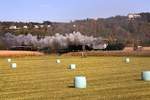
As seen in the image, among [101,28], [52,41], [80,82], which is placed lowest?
[52,41]

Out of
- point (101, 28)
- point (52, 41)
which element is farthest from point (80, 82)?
point (101, 28)

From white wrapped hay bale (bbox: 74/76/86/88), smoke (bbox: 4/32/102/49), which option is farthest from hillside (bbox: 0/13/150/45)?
white wrapped hay bale (bbox: 74/76/86/88)

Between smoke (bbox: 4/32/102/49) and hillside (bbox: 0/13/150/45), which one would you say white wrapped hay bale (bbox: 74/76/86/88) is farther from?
hillside (bbox: 0/13/150/45)

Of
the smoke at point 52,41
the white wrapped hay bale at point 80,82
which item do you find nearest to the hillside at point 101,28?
the smoke at point 52,41

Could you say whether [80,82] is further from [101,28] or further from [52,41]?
[101,28]

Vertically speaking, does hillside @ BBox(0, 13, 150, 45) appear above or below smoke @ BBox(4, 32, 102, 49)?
above

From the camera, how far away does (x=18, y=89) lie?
19.5 metres

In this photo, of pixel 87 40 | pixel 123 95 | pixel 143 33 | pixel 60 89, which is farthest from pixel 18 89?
pixel 143 33

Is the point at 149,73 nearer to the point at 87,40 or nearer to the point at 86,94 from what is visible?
the point at 86,94

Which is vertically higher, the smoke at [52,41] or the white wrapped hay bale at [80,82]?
the white wrapped hay bale at [80,82]

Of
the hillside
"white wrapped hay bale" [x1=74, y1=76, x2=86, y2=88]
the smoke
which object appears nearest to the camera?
"white wrapped hay bale" [x1=74, y1=76, x2=86, y2=88]

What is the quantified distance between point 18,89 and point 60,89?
1.84 m

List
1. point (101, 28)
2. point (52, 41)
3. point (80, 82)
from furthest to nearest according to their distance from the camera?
1. point (101, 28)
2. point (52, 41)
3. point (80, 82)

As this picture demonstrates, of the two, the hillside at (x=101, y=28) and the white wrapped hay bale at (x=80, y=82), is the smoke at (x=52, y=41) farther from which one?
the white wrapped hay bale at (x=80, y=82)
